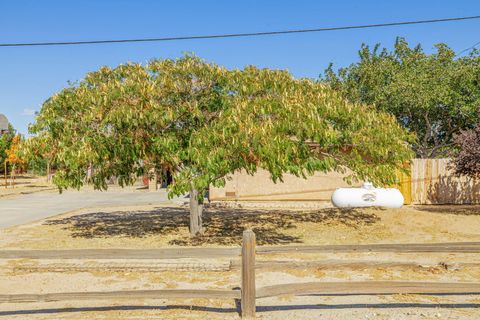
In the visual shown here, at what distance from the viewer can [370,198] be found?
17.3 meters

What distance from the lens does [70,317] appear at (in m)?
5.73

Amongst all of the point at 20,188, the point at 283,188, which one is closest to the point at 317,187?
the point at 283,188

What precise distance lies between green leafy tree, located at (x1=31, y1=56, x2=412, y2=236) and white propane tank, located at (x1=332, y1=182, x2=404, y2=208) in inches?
269

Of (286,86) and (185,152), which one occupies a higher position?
(286,86)

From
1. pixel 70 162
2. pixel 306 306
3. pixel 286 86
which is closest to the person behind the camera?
pixel 306 306

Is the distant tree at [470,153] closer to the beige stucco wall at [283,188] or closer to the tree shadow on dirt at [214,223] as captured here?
the tree shadow on dirt at [214,223]

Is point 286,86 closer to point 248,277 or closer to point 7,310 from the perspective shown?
point 248,277

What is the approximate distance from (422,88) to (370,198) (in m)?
13.6

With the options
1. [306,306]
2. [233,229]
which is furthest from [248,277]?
[233,229]

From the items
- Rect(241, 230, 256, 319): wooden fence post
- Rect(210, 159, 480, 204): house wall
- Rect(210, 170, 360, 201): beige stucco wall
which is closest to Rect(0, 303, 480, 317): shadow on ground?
Rect(241, 230, 256, 319): wooden fence post

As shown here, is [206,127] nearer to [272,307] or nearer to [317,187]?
[272,307]

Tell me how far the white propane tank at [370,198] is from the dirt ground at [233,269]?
163 cm

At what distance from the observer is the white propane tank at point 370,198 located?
17.3m

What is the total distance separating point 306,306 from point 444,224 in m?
9.38
